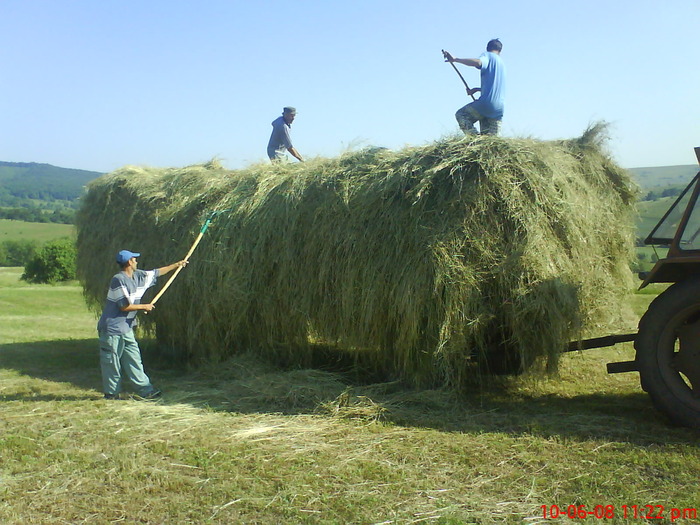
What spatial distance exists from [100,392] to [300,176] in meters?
3.44

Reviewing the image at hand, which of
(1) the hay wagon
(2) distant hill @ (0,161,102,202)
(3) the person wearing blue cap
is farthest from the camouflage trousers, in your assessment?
(2) distant hill @ (0,161,102,202)

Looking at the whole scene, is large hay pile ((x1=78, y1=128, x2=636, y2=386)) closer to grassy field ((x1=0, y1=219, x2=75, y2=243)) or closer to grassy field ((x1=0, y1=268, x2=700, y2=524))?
grassy field ((x1=0, y1=268, x2=700, y2=524))

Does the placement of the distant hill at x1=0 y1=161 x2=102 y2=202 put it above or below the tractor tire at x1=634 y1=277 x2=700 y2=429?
above

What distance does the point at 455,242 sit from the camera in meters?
5.68

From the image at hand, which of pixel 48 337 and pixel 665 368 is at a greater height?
pixel 665 368

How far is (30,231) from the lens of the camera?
52.9 metres

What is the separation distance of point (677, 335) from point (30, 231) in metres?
57.1

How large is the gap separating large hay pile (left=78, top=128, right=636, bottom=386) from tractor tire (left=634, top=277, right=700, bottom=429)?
0.80m

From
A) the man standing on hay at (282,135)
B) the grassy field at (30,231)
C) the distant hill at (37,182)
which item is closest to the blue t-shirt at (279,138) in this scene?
the man standing on hay at (282,135)

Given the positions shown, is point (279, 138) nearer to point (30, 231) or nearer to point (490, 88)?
point (490, 88)

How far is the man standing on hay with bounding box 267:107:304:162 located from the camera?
10.1 m

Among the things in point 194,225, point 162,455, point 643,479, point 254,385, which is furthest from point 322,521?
point 194,225

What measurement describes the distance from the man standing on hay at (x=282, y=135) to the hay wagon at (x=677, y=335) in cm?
640

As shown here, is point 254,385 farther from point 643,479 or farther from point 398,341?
point 643,479
